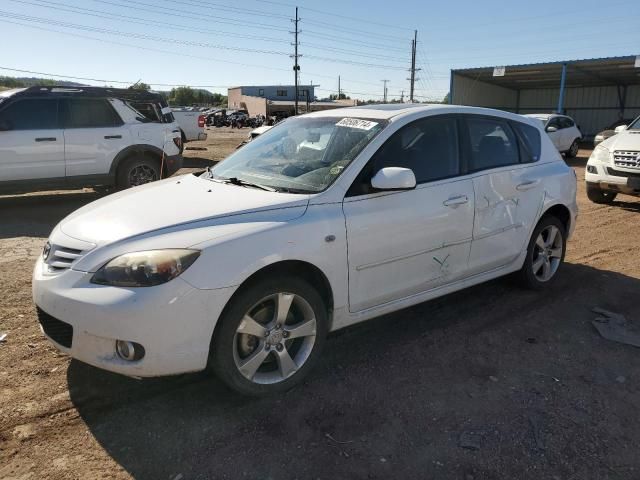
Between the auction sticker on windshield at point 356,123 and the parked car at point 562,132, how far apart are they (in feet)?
52.4

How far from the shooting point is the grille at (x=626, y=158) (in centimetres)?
838

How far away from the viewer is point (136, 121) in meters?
9.38

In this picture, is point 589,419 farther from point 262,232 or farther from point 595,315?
point 262,232

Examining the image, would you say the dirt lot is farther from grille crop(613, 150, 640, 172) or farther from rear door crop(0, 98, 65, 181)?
grille crop(613, 150, 640, 172)

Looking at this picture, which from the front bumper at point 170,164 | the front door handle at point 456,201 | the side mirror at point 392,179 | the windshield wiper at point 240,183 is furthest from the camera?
the front bumper at point 170,164

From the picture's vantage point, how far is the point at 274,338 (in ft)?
10.3

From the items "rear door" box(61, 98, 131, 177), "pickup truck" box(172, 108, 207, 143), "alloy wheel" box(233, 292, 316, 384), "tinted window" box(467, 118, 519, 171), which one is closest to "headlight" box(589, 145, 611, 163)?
"tinted window" box(467, 118, 519, 171)

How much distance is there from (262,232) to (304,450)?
1.17m

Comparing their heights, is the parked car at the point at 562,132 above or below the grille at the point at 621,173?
above

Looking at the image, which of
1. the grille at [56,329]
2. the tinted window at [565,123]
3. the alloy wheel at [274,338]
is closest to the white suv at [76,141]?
the grille at [56,329]

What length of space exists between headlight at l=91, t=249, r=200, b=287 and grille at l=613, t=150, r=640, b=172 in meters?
8.02

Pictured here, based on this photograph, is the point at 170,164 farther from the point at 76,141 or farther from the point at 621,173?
the point at 621,173

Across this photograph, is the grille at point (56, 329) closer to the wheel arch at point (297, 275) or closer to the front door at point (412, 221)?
the wheel arch at point (297, 275)

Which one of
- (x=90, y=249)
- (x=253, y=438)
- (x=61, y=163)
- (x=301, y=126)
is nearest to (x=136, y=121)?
(x=61, y=163)
